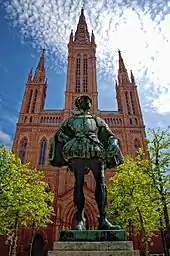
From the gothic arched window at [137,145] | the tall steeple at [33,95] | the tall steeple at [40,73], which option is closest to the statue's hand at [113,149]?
the gothic arched window at [137,145]

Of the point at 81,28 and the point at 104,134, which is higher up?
the point at 81,28

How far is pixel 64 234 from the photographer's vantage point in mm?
3047

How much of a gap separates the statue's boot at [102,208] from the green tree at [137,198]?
31.8ft

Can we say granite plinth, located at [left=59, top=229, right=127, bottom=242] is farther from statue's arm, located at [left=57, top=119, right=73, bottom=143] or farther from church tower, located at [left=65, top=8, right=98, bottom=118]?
church tower, located at [left=65, top=8, right=98, bottom=118]

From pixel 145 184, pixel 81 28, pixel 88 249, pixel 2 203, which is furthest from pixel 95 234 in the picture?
pixel 81 28

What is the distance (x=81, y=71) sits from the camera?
37.2m

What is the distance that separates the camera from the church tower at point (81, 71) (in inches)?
1323

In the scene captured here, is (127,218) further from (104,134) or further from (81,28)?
(81,28)

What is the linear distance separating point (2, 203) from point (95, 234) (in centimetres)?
1263

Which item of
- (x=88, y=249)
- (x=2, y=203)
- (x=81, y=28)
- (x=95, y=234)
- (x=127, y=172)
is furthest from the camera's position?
(x=81, y=28)

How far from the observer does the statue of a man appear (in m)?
3.62

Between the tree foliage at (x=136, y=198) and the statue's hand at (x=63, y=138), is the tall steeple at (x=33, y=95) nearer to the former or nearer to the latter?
the tree foliage at (x=136, y=198)

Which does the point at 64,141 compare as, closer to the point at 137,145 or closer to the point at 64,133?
the point at 64,133

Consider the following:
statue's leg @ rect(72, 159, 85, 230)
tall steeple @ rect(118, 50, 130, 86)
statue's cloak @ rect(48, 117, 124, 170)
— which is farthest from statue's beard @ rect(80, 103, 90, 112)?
tall steeple @ rect(118, 50, 130, 86)
